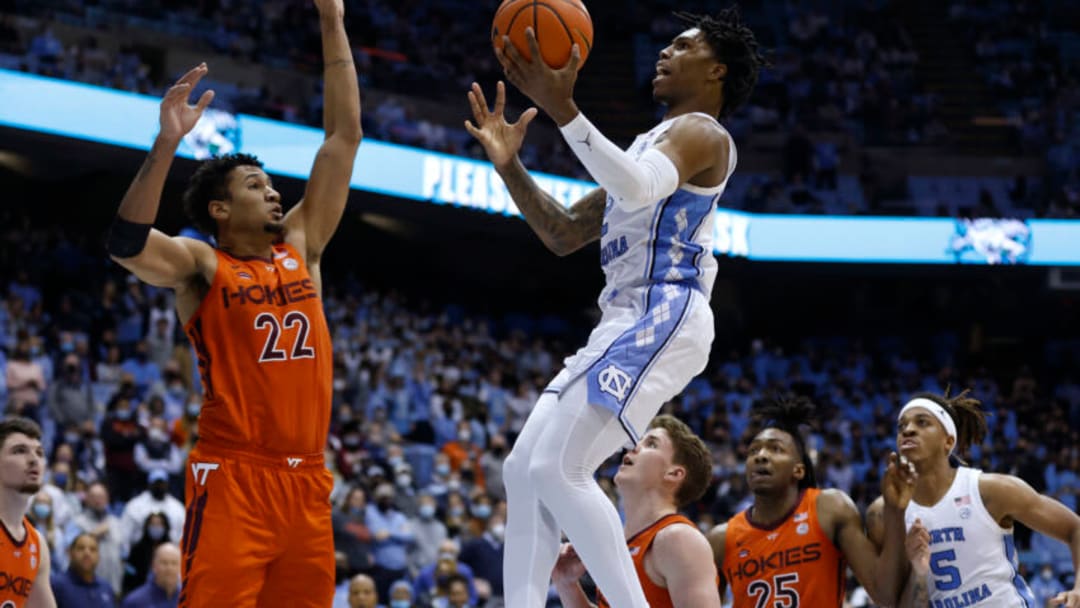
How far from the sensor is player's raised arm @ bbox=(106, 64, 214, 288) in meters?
4.05

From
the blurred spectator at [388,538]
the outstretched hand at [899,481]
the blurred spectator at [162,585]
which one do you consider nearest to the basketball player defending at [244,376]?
the outstretched hand at [899,481]

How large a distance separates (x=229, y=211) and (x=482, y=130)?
931 millimetres

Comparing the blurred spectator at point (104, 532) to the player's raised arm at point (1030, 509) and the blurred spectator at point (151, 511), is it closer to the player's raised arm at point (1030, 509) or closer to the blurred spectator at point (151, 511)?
the blurred spectator at point (151, 511)

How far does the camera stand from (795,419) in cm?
605

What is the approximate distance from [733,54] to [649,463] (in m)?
1.64

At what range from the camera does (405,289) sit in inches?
931

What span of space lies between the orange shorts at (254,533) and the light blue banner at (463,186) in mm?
12266

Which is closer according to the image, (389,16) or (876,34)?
(389,16)

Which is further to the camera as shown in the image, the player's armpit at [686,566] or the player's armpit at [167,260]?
the player's armpit at [686,566]

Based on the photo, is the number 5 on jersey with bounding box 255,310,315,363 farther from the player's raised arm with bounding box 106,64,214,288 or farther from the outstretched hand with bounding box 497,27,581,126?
the outstretched hand with bounding box 497,27,581,126

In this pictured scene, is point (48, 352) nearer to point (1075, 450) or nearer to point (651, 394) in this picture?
point (651, 394)

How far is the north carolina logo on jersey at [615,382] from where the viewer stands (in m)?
4.26

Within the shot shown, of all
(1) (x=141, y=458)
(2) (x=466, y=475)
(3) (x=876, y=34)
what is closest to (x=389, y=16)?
(3) (x=876, y=34)

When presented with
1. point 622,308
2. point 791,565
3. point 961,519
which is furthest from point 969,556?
point 622,308
